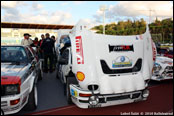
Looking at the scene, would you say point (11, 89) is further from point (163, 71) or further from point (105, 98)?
point (163, 71)

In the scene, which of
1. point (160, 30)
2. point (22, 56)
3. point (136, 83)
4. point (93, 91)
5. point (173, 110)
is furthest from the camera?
point (160, 30)

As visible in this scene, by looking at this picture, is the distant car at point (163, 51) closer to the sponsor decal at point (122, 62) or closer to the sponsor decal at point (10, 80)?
the sponsor decal at point (122, 62)

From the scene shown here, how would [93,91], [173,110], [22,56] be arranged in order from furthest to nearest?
[22,56], [173,110], [93,91]

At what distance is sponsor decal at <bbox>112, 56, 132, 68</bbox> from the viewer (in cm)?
357

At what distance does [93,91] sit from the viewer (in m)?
3.40

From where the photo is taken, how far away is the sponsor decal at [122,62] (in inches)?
141

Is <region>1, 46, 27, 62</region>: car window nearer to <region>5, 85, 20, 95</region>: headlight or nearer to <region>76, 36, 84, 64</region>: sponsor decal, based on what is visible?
<region>5, 85, 20, 95</region>: headlight

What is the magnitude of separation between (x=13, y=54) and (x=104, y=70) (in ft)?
8.35

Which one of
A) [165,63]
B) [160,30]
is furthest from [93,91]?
[160,30]

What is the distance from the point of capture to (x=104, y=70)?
11.5ft

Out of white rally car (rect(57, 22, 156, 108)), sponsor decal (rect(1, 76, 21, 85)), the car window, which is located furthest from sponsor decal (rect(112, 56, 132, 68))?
the car window

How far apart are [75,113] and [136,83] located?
149cm

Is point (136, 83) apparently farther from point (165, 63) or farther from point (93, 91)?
point (165, 63)

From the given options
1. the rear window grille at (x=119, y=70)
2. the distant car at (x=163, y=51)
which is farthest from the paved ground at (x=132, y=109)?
the distant car at (x=163, y=51)
